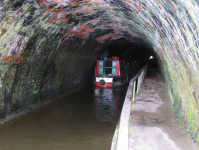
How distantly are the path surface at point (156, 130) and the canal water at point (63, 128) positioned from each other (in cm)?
119

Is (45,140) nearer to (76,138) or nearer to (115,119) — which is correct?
(76,138)

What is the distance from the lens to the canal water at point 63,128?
17.2 ft

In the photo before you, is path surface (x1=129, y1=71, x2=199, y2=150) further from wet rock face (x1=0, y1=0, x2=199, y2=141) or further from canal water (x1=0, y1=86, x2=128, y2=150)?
canal water (x1=0, y1=86, x2=128, y2=150)

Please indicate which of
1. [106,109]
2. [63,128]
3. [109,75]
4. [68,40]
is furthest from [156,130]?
[109,75]

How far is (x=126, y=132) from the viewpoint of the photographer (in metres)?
2.98

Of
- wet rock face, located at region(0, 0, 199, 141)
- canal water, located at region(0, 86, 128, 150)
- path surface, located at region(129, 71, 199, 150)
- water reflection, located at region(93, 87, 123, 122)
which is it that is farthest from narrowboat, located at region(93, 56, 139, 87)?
path surface, located at region(129, 71, 199, 150)

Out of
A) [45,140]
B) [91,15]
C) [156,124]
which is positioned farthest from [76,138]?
[91,15]

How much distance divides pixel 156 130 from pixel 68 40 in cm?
643

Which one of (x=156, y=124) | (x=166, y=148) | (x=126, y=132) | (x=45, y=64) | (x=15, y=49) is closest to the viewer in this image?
(x=126, y=132)

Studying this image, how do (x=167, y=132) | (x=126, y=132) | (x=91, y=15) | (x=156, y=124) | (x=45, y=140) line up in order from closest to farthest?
1. (x=126, y=132)
2. (x=167, y=132)
3. (x=156, y=124)
4. (x=45, y=140)
5. (x=91, y=15)

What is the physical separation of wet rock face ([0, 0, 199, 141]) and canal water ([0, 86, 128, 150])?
74cm

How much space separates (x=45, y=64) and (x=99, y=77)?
23.7ft

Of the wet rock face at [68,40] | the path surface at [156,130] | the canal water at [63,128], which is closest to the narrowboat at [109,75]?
the wet rock face at [68,40]

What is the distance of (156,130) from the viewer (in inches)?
164
